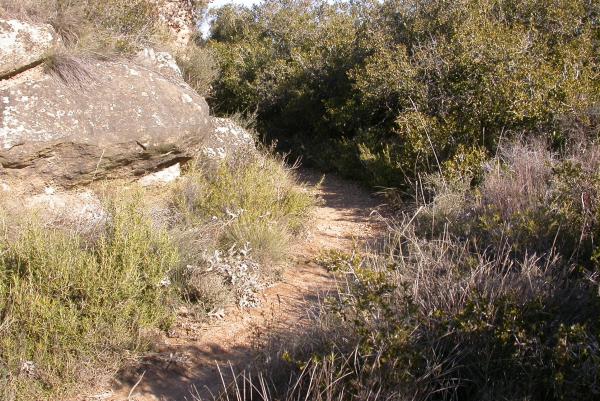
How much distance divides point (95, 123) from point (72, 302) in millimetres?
2444

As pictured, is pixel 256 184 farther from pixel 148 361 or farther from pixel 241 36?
pixel 241 36

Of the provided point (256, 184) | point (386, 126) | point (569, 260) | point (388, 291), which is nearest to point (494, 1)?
point (386, 126)

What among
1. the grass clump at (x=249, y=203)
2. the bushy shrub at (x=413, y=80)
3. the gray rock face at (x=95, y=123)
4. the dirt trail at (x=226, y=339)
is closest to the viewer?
the dirt trail at (x=226, y=339)

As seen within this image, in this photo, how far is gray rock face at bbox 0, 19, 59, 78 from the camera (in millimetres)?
5617

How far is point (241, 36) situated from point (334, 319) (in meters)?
11.3

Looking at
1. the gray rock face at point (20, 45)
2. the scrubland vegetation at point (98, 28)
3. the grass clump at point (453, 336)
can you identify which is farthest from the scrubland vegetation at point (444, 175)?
the gray rock face at point (20, 45)

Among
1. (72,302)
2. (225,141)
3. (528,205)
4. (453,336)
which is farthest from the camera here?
(225,141)

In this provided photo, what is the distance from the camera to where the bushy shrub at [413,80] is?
721 cm

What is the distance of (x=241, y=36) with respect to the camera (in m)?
14.0

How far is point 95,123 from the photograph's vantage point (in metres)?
5.98

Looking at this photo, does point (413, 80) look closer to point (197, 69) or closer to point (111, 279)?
point (197, 69)

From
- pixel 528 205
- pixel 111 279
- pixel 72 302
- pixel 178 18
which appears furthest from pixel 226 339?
pixel 178 18

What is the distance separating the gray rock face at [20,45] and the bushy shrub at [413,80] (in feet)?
14.5

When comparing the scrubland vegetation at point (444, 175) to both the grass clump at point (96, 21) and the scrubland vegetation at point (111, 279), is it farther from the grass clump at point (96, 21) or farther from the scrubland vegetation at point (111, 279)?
the grass clump at point (96, 21)
